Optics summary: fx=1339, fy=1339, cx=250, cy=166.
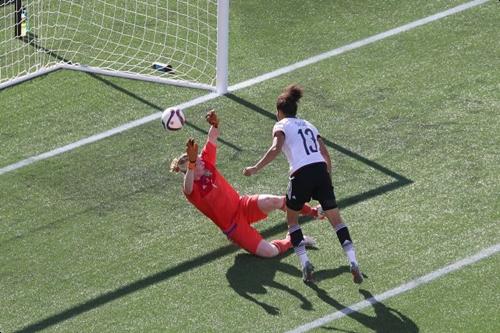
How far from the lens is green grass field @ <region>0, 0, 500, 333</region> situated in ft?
40.5

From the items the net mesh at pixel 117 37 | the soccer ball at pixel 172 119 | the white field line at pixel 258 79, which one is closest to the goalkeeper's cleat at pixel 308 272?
the soccer ball at pixel 172 119

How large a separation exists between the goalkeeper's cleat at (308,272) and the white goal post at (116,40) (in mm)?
4423

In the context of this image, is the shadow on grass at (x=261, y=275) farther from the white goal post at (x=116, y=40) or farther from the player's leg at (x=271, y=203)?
the white goal post at (x=116, y=40)

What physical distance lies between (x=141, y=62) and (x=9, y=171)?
297 centimetres

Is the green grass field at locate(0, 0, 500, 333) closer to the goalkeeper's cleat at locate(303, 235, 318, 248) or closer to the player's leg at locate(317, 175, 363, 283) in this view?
the goalkeeper's cleat at locate(303, 235, 318, 248)

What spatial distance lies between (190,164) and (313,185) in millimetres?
1209

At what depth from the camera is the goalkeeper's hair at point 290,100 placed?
1280cm

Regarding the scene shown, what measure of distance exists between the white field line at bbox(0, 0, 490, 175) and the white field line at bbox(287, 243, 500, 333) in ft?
15.2

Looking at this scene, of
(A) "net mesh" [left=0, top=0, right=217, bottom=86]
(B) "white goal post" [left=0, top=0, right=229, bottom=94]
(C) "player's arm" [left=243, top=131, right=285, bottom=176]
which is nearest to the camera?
(C) "player's arm" [left=243, top=131, right=285, bottom=176]

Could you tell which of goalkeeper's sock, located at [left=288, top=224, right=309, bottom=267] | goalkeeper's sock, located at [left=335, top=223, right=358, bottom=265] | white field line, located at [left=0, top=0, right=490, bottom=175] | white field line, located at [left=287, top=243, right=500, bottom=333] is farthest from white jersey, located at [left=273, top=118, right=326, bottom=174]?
white field line, located at [left=0, top=0, right=490, bottom=175]

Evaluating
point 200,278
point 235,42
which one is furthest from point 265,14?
point 200,278

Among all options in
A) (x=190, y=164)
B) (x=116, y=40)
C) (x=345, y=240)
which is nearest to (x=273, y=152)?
(x=190, y=164)

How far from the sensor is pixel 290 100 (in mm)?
12859

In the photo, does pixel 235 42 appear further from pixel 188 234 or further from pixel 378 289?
pixel 378 289
